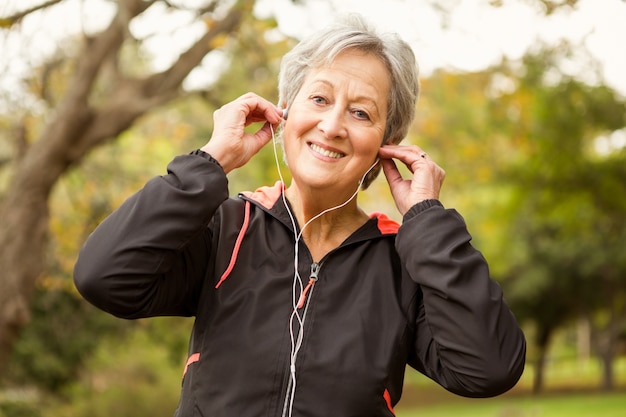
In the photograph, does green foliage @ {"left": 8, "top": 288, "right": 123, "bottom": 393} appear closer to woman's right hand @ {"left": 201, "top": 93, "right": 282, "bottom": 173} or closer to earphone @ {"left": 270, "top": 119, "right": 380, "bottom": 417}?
woman's right hand @ {"left": 201, "top": 93, "right": 282, "bottom": 173}

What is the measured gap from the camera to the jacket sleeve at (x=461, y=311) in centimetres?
213

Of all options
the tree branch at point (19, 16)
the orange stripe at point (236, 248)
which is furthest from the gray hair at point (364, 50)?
the tree branch at point (19, 16)

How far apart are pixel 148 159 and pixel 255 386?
11.6 meters

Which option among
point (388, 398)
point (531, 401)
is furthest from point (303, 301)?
point (531, 401)

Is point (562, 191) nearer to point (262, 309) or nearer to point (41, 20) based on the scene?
point (41, 20)

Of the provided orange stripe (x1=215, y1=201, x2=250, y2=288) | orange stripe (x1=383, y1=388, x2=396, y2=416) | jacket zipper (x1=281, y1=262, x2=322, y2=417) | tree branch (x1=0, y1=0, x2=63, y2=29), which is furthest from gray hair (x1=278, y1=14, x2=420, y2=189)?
tree branch (x1=0, y1=0, x2=63, y2=29)

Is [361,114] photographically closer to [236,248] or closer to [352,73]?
[352,73]

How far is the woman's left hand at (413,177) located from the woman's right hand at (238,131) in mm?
359

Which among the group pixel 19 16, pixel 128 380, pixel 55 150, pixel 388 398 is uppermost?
pixel 19 16

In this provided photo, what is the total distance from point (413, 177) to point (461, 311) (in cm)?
48

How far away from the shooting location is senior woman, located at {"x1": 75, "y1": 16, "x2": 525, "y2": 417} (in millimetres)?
2129

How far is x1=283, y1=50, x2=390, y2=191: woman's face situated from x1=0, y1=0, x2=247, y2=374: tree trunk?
5.51 meters

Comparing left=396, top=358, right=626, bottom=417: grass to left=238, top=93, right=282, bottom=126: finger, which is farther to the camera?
left=396, top=358, right=626, bottom=417: grass

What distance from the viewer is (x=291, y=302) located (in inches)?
87.8
